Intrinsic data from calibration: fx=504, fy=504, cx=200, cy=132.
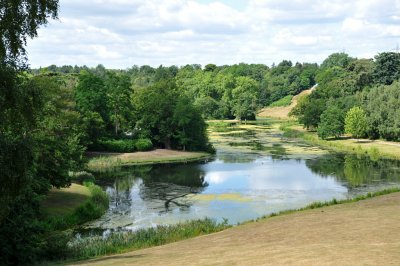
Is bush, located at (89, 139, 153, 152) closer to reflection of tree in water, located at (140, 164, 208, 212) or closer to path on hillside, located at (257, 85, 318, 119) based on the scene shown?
reflection of tree in water, located at (140, 164, 208, 212)

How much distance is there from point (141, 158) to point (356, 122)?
43.0 metres

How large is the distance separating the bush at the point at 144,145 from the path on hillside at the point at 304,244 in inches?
2091

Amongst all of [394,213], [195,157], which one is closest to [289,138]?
[195,157]

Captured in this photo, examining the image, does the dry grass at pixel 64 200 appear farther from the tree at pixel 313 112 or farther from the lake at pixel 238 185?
the tree at pixel 313 112

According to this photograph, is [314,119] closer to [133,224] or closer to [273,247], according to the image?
[133,224]

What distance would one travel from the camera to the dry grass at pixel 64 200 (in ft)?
128

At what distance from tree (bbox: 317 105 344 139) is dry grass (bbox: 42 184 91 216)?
2480 inches

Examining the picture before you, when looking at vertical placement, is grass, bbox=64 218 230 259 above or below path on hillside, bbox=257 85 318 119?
below

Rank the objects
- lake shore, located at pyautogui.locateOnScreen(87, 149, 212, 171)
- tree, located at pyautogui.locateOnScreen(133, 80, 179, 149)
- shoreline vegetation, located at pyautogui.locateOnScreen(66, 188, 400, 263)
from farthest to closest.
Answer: tree, located at pyautogui.locateOnScreen(133, 80, 179, 149), lake shore, located at pyautogui.locateOnScreen(87, 149, 212, 171), shoreline vegetation, located at pyautogui.locateOnScreen(66, 188, 400, 263)

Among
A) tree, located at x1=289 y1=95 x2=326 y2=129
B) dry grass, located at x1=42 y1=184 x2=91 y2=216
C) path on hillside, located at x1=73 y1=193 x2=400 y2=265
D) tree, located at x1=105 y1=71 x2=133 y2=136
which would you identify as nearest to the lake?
dry grass, located at x1=42 y1=184 x2=91 y2=216

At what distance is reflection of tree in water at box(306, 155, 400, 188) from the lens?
57.2 meters

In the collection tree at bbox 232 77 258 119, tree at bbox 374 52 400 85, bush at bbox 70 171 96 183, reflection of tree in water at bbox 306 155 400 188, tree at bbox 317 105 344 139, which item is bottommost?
reflection of tree in water at bbox 306 155 400 188

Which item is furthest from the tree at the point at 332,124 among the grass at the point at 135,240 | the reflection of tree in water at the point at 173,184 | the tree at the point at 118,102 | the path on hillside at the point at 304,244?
the grass at the point at 135,240

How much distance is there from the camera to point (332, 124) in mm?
99750
